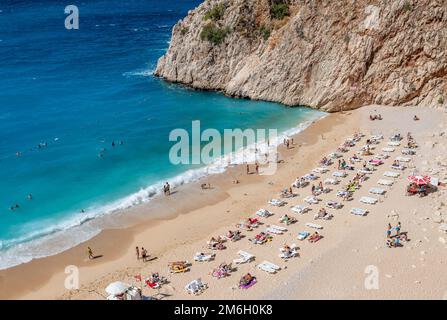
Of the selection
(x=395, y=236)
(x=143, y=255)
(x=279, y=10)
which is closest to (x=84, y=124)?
(x=143, y=255)

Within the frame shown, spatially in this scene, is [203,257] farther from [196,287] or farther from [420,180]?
[420,180]

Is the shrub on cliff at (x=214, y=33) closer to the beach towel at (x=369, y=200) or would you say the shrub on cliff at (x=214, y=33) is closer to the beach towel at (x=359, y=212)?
the beach towel at (x=369, y=200)

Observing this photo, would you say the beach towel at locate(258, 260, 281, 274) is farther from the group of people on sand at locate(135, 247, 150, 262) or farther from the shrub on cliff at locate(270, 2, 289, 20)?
the shrub on cliff at locate(270, 2, 289, 20)

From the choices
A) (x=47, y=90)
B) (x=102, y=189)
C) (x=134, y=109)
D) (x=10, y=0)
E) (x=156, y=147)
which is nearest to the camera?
(x=102, y=189)

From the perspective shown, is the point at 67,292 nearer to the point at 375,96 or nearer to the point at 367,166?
the point at 367,166

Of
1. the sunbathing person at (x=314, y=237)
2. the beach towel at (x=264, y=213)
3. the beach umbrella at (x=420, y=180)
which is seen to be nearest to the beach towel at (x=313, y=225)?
the sunbathing person at (x=314, y=237)

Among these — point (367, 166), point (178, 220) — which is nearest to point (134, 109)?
point (178, 220)
